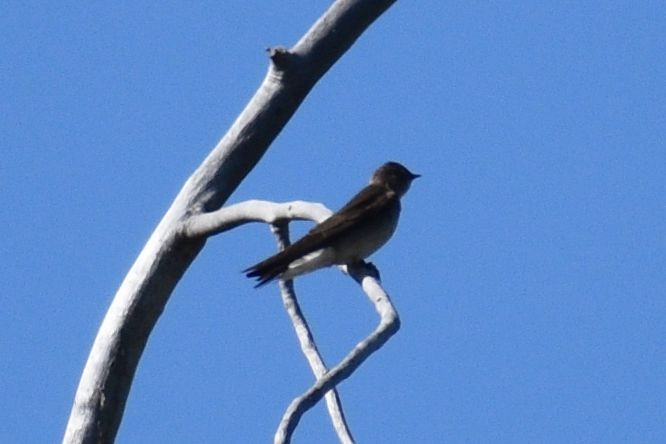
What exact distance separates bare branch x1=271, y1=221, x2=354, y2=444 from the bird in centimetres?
14

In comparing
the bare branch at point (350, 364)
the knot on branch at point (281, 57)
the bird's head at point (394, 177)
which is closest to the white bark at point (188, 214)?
the knot on branch at point (281, 57)

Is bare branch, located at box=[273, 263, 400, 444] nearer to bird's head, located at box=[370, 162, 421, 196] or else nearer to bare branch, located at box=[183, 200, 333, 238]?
bare branch, located at box=[183, 200, 333, 238]

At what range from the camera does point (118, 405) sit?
7531 mm

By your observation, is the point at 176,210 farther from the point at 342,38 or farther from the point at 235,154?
the point at 342,38

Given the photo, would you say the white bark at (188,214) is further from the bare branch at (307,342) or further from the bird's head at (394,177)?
the bird's head at (394,177)

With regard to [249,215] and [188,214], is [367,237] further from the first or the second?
[249,215]

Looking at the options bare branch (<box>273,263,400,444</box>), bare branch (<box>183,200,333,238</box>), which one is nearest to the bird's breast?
bare branch (<box>183,200,333,238</box>)

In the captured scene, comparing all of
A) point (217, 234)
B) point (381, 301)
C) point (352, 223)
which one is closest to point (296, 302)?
point (217, 234)

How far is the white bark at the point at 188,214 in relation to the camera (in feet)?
24.6

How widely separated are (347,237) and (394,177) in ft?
5.94

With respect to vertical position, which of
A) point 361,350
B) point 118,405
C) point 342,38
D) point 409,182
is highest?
point 409,182

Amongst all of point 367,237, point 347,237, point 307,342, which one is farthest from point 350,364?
point 367,237

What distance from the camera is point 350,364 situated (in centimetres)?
612

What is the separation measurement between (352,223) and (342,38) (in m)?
1.86
